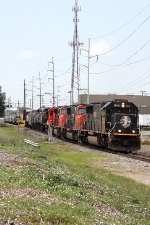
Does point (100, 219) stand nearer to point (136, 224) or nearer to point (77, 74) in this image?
point (136, 224)

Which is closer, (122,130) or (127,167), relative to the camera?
(127,167)

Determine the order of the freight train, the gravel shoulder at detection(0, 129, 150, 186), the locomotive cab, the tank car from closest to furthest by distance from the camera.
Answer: the gravel shoulder at detection(0, 129, 150, 186), the locomotive cab, the freight train, the tank car

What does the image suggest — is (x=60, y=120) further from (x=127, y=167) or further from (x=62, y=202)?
(x=62, y=202)

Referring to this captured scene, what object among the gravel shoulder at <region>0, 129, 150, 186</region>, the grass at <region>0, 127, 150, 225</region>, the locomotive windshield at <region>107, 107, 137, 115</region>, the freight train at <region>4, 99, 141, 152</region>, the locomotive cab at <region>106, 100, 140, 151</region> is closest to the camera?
the grass at <region>0, 127, 150, 225</region>

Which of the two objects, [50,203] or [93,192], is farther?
[93,192]

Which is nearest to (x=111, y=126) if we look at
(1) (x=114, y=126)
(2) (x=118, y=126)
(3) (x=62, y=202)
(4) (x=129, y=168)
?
(1) (x=114, y=126)

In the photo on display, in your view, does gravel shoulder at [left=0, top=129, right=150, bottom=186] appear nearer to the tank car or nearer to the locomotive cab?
the locomotive cab

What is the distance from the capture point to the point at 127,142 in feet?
86.9

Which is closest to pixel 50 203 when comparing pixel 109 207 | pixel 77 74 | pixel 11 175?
pixel 109 207

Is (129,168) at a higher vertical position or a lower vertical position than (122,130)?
lower

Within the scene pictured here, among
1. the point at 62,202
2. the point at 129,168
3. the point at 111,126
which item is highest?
the point at 111,126

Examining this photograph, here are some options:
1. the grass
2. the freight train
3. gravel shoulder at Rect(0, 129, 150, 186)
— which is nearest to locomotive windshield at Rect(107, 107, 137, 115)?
the freight train

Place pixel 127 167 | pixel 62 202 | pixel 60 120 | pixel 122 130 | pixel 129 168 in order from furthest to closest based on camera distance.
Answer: pixel 60 120 → pixel 122 130 → pixel 127 167 → pixel 129 168 → pixel 62 202

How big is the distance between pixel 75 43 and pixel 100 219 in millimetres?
49212
